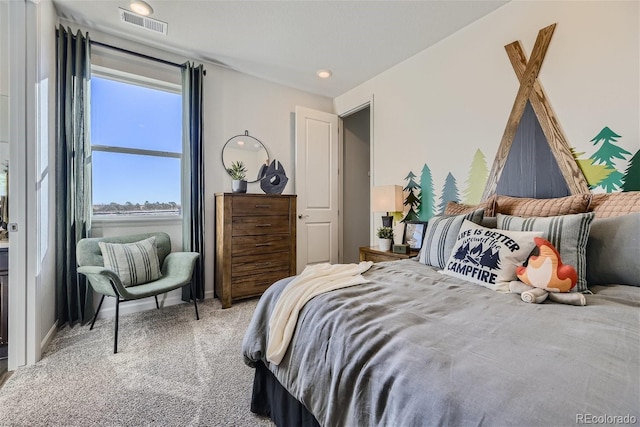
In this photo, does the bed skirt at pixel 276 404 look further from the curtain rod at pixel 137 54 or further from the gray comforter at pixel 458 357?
the curtain rod at pixel 137 54

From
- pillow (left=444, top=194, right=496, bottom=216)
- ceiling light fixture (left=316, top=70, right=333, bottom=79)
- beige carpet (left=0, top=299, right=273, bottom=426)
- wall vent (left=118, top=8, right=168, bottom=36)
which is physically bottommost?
beige carpet (left=0, top=299, right=273, bottom=426)

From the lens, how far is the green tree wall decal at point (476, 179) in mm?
2398

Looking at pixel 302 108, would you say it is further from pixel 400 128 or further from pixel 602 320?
pixel 602 320

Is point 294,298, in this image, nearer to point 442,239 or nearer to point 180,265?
point 442,239

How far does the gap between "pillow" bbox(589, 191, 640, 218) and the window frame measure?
3391 millimetres

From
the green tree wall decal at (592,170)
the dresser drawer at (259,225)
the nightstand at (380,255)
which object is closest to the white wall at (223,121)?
the dresser drawer at (259,225)

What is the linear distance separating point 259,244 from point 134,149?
1.58 metres

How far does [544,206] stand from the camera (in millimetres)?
1726

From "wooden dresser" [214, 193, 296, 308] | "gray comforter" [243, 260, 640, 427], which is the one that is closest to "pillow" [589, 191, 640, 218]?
"gray comforter" [243, 260, 640, 427]

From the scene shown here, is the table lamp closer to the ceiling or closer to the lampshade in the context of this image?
the lampshade

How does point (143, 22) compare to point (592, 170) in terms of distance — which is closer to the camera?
point (592, 170)

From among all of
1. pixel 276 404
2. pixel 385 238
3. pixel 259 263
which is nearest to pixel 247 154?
pixel 259 263

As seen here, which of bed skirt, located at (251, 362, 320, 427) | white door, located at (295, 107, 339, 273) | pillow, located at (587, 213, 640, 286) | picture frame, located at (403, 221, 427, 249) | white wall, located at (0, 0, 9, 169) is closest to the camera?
bed skirt, located at (251, 362, 320, 427)

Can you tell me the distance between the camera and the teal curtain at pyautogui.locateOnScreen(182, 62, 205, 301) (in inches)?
115
